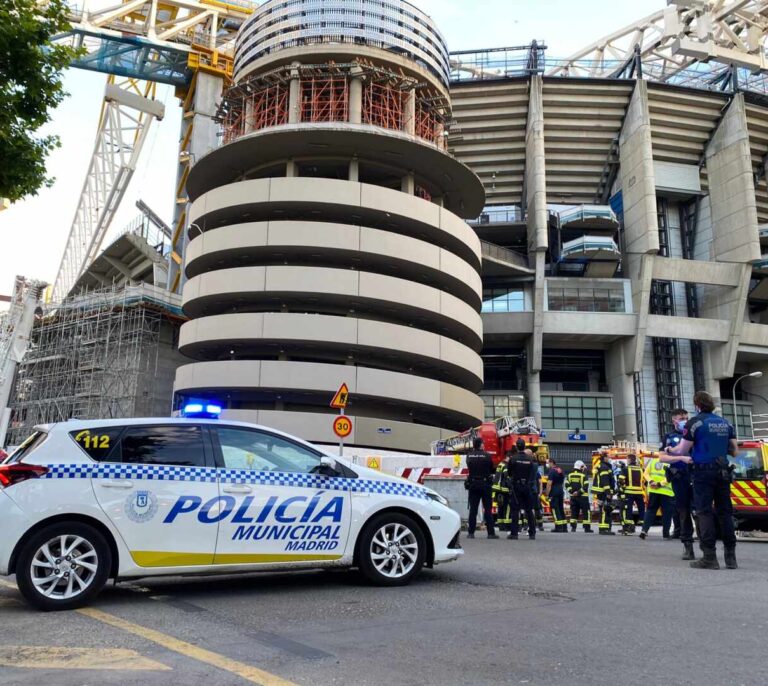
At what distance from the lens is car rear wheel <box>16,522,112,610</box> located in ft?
16.5

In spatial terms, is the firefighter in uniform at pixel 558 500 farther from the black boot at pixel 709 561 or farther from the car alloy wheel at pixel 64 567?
the car alloy wheel at pixel 64 567

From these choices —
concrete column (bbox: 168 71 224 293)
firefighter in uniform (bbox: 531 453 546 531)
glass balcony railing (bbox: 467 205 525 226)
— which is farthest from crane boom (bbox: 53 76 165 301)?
firefighter in uniform (bbox: 531 453 546 531)

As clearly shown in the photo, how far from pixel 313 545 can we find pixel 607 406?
43004 millimetres

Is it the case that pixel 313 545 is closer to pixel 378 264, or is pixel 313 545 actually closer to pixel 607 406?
pixel 378 264

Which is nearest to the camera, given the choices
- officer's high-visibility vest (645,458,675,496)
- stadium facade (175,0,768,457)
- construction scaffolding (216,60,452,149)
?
officer's high-visibility vest (645,458,675,496)

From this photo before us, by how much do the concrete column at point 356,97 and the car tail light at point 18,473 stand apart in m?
32.2

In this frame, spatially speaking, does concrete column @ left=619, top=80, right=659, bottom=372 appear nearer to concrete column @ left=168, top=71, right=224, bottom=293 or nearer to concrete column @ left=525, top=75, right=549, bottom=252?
concrete column @ left=525, top=75, right=549, bottom=252

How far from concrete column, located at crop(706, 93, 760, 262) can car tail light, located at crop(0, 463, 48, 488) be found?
148ft

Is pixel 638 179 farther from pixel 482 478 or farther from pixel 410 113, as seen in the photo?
pixel 482 478

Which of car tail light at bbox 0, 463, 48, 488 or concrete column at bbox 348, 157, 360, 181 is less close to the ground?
concrete column at bbox 348, 157, 360, 181

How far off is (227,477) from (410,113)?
1332 inches

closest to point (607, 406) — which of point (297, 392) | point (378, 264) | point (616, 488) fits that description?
point (378, 264)

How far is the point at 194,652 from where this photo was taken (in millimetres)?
3883

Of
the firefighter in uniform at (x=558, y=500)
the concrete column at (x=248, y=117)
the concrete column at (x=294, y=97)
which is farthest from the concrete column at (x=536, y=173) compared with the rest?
the firefighter in uniform at (x=558, y=500)
